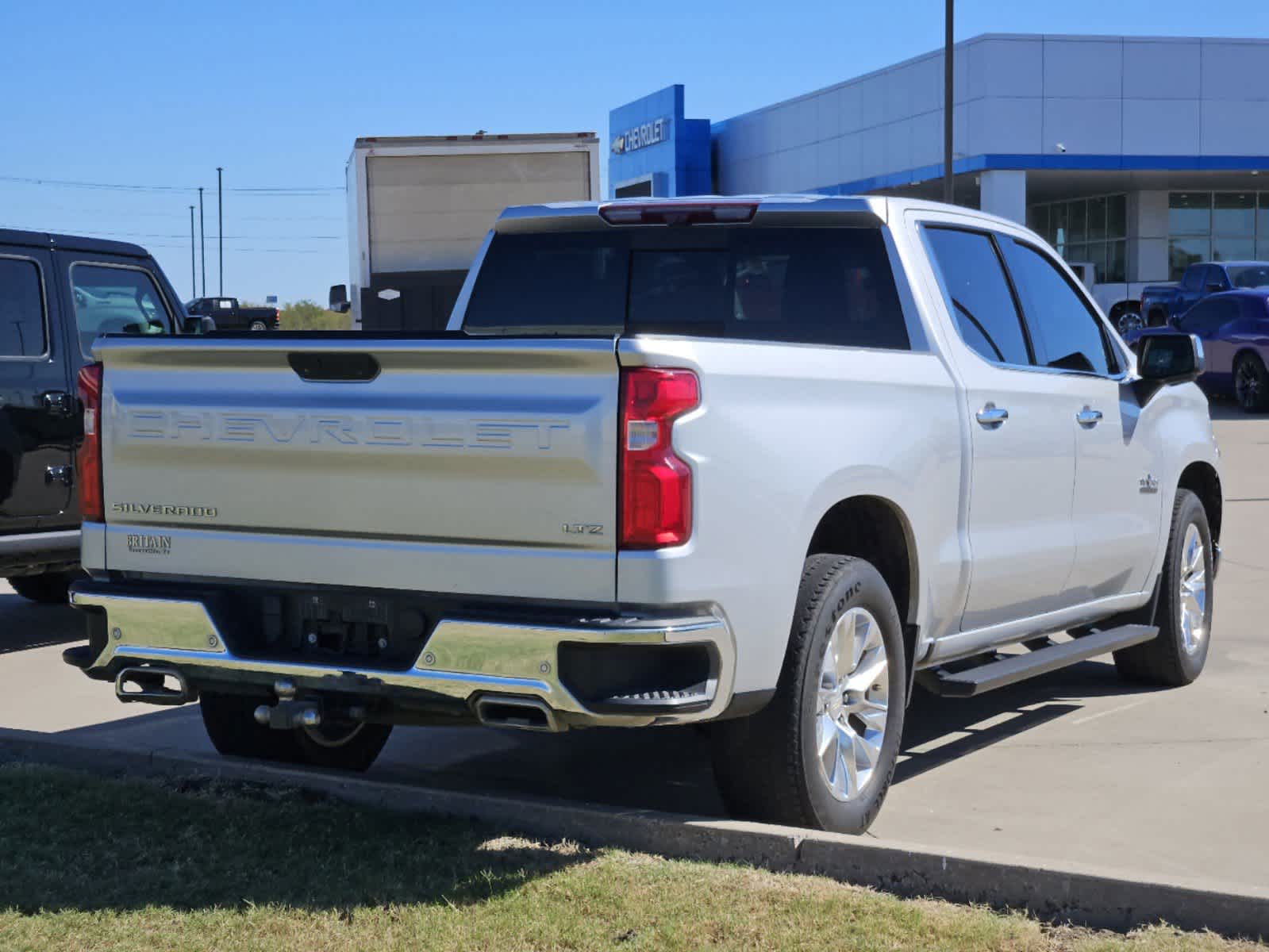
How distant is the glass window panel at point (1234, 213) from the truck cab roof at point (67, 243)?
44698 mm

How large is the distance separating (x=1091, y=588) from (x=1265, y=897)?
9.21 feet

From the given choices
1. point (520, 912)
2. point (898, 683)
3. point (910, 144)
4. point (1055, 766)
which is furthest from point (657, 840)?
point (910, 144)

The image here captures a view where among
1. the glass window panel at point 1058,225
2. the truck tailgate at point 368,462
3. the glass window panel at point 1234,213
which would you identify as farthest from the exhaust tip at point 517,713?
the glass window panel at point 1058,225

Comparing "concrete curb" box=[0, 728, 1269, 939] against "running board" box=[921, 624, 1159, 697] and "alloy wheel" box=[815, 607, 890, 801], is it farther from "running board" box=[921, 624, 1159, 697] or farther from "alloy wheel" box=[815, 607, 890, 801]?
"running board" box=[921, 624, 1159, 697]

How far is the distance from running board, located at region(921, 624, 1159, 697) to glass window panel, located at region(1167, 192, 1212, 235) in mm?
45159

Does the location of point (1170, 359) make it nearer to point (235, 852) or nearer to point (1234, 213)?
point (235, 852)

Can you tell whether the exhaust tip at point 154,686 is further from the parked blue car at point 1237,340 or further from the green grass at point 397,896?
the parked blue car at point 1237,340

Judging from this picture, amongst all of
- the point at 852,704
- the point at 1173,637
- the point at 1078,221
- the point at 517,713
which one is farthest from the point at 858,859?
the point at 1078,221

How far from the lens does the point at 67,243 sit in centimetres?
1005

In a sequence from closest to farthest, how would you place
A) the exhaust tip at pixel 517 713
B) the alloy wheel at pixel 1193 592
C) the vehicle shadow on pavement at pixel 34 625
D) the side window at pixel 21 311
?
the exhaust tip at pixel 517 713, the alloy wheel at pixel 1193 592, the side window at pixel 21 311, the vehicle shadow on pavement at pixel 34 625

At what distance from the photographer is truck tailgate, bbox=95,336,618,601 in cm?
475

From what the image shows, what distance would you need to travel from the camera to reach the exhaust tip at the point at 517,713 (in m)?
4.84

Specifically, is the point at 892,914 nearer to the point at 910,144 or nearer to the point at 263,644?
the point at 263,644

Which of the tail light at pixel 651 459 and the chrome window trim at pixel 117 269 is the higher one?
the chrome window trim at pixel 117 269
